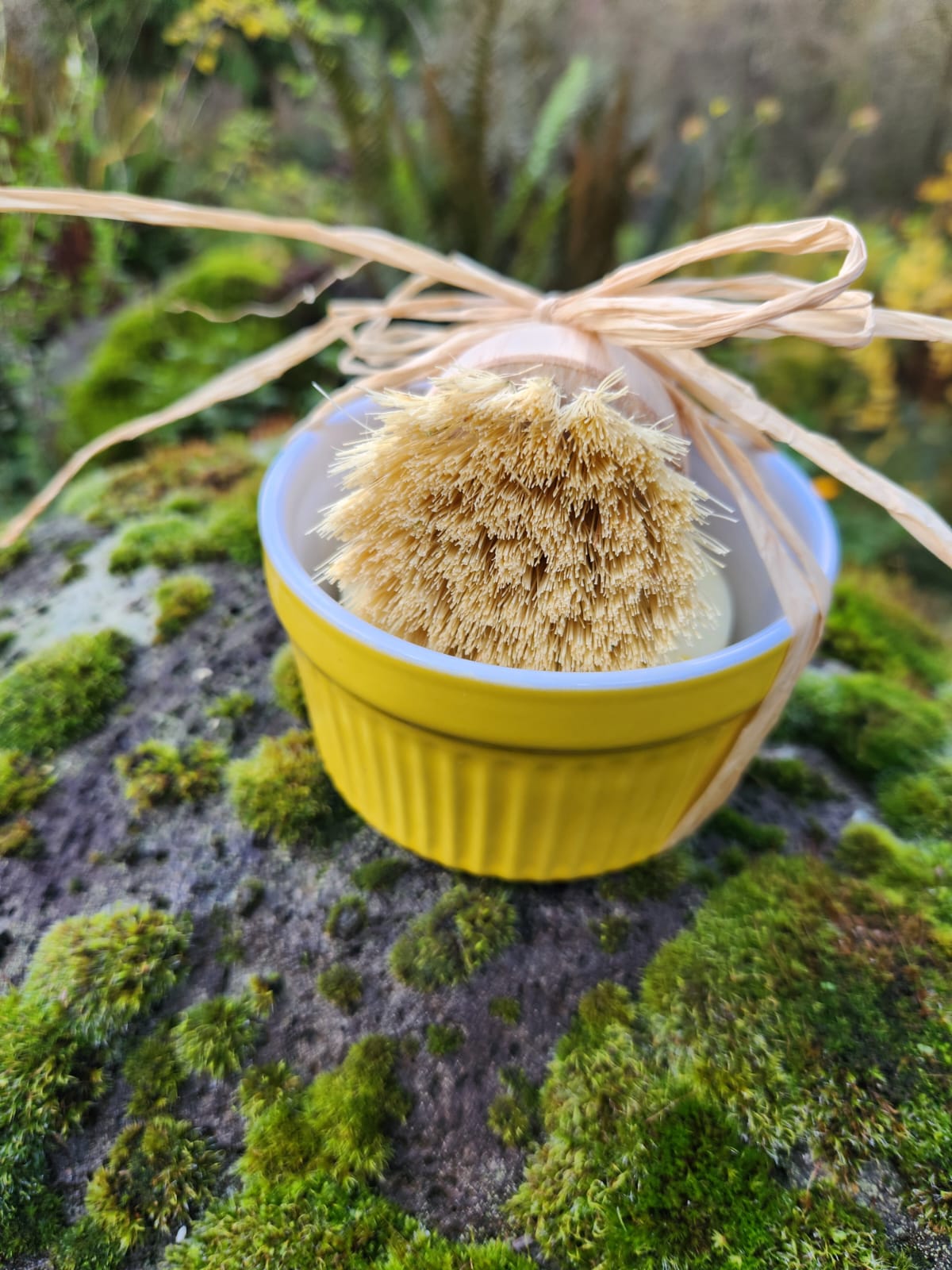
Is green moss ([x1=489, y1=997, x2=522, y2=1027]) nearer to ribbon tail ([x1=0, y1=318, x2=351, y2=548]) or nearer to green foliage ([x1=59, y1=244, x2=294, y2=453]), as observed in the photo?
ribbon tail ([x1=0, y1=318, x2=351, y2=548])

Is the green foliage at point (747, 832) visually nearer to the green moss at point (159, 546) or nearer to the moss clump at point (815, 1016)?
the moss clump at point (815, 1016)

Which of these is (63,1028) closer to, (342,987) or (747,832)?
(342,987)

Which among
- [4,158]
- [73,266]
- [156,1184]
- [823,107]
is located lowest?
[156,1184]

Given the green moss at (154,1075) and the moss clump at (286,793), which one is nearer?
the green moss at (154,1075)

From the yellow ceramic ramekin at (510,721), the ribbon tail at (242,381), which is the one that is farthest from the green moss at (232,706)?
the ribbon tail at (242,381)

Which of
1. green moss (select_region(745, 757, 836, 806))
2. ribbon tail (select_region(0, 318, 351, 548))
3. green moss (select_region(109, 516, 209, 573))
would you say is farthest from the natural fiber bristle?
green moss (select_region(109, 516, 209, 573))

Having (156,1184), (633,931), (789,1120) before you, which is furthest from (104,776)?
(789,1120)

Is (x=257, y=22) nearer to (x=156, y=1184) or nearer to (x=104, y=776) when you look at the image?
(x=104, y=776)
